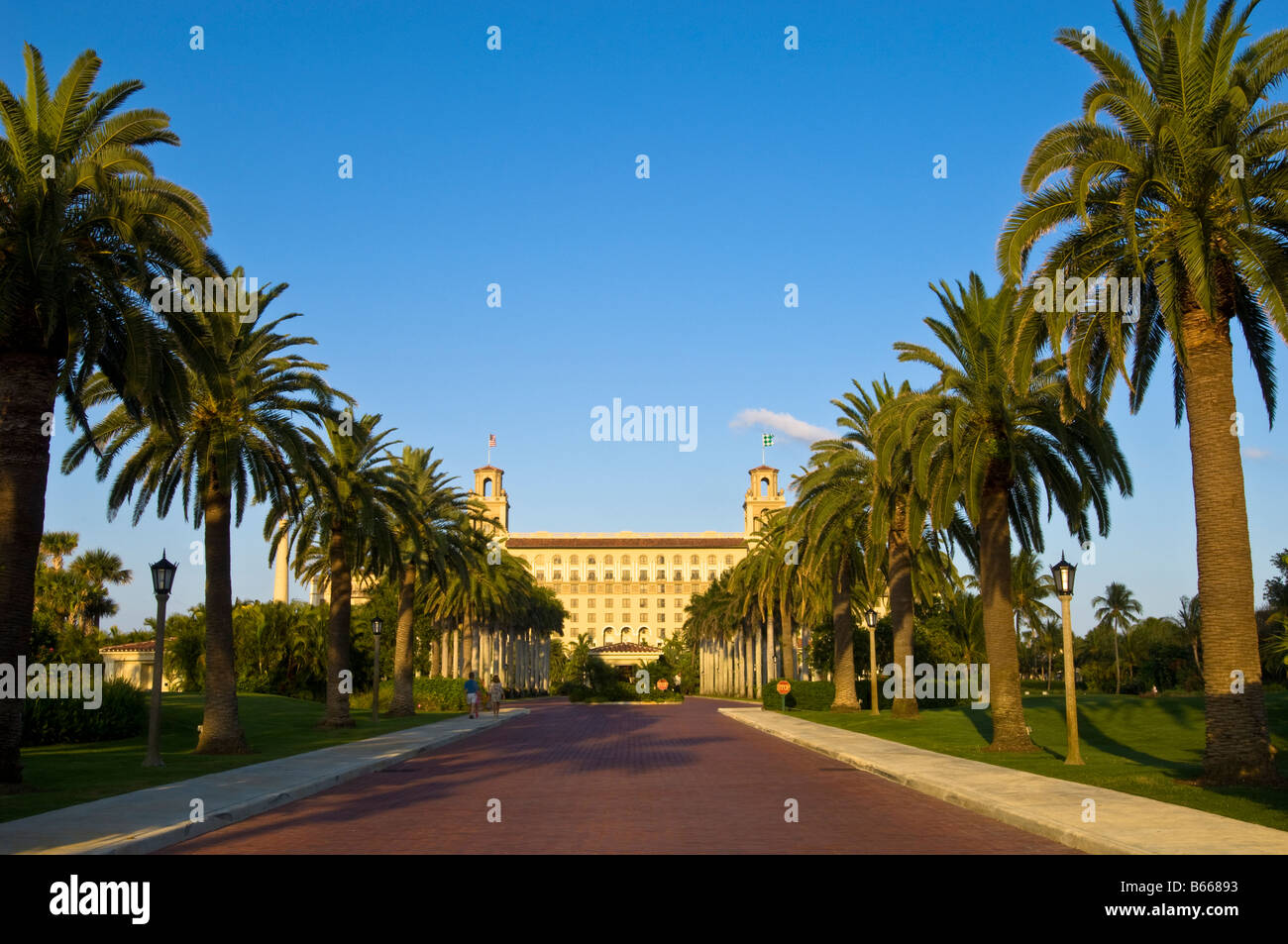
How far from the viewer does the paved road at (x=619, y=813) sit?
11266 millimetres

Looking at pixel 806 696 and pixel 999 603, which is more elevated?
pixel 999 603

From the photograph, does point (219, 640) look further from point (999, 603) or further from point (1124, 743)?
point (1124, 743)

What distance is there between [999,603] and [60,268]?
20.4 metres

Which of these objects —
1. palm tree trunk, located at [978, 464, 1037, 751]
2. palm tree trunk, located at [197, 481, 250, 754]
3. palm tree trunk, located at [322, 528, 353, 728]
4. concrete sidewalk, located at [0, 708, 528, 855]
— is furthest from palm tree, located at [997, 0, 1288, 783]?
palm tree trunk, located at [322, 528, 353, 728]

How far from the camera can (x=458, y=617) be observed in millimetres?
64125

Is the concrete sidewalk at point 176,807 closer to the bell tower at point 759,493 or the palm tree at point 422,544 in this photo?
the palm tree at point 422,544

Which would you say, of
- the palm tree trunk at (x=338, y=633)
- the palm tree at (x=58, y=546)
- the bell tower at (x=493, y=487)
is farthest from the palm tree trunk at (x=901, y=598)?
the bell tower at (x=493, y=487)

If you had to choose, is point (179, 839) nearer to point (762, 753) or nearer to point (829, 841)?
point (829, 841)

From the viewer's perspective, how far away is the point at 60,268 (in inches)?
660

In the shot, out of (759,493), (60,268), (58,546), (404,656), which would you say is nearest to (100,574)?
(58,546)

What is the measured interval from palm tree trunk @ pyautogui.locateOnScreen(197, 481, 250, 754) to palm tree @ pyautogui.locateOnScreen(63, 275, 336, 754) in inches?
0.9

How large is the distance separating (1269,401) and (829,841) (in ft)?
37.9

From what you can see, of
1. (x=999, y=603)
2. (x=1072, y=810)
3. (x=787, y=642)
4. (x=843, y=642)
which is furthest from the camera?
(x=787, y=642)
